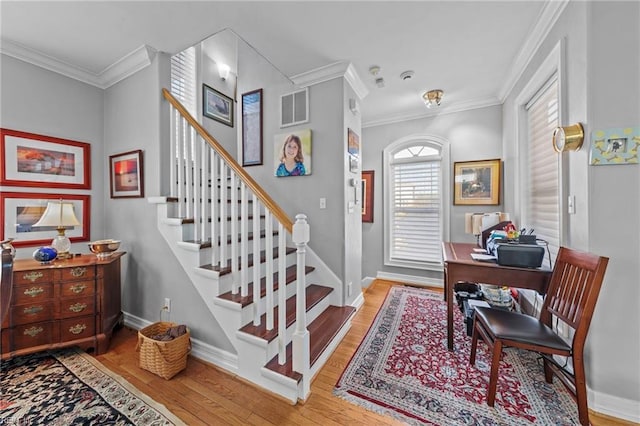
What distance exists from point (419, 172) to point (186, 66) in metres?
3.50

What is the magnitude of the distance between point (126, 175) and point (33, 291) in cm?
116

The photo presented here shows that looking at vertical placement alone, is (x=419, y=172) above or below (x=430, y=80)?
below

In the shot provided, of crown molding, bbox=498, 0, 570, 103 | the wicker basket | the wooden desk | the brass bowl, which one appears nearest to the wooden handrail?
the wicker basket

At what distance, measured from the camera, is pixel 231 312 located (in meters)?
1.77

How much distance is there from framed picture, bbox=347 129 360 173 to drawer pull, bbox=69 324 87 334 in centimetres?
277

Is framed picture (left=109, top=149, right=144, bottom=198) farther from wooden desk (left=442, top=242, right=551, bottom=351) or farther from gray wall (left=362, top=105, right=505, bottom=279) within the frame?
gray wall (left=362, top=105, right=505, bottom=279)

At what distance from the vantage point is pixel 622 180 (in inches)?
54.0

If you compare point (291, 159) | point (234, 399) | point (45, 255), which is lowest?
point (234, 399)

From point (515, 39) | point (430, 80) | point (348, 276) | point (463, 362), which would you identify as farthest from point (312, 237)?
point (515, 39)

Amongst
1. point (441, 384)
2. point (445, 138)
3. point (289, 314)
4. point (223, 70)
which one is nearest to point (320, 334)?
point (289, 314)

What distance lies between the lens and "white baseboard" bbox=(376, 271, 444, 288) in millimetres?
3619

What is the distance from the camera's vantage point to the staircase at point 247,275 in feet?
5.22

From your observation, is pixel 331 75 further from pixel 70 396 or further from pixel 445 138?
pixel 70 396

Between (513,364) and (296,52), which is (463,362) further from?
(296,52)
